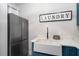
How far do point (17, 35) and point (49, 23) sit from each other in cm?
48

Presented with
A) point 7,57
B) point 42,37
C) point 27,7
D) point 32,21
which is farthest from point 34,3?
point 7,57

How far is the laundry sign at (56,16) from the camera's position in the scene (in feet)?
6.03

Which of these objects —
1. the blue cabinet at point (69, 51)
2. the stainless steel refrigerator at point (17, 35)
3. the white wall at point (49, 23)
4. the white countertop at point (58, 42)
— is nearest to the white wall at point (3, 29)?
the stainless steel refrigerator at point (17, 35)

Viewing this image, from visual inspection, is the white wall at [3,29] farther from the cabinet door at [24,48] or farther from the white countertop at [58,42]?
the white countertop at [58,42]

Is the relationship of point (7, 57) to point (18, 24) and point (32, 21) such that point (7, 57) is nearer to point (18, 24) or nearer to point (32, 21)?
point (18, 24)

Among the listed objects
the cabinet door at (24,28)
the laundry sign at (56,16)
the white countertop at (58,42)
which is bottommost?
the white countertop at (58,42)

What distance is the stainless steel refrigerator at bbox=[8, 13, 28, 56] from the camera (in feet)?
5.98

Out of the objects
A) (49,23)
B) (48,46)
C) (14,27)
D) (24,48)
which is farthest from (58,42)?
(14,27)

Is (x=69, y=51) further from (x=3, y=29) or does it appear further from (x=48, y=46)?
(x=3, y=29)

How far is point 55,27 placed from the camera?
1.87 metres

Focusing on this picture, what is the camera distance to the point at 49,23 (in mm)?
1880

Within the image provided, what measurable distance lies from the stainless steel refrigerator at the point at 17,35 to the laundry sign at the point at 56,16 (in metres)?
0.24

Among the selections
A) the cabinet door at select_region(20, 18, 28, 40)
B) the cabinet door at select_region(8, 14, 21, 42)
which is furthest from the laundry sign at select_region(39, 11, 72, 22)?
the cabinet door at select_region(8, 14, 21, 42)

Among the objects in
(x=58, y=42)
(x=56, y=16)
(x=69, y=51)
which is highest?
(x=56, y=16)
